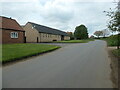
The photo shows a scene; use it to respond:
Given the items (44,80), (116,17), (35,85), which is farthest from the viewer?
(116,17)

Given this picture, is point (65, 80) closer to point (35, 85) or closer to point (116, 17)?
point (35, 85)

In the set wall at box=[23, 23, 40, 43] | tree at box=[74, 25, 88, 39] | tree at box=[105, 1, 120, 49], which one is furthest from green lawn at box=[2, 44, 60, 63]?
tree at box=[74, 25, 88, 39]

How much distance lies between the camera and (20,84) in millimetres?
4773

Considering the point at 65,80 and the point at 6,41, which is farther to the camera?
the point at 6,41

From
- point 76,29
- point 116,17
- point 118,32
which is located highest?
point 76,29

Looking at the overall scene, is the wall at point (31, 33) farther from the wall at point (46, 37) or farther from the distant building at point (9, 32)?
the distant building at point (9, 32)

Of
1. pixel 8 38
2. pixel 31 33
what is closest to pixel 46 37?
pixel 31 33

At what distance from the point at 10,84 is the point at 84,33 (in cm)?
8265

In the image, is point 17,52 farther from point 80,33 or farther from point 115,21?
point 80,33

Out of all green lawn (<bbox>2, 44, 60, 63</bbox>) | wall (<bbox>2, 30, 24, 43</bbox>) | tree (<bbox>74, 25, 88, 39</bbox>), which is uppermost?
tree (<bbox>74, 25, 88, 39</bbox>)

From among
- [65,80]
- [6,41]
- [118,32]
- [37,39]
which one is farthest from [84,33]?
[65,80]

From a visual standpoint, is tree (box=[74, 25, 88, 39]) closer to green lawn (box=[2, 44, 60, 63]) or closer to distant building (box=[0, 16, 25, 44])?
distant building (box=[0, 16, 25, 44])

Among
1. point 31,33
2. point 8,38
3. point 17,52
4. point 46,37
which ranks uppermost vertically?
point 31,33

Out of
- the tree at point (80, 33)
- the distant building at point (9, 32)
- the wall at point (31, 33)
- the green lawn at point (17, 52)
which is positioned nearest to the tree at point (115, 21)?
the green lawn at point (17, 52)
